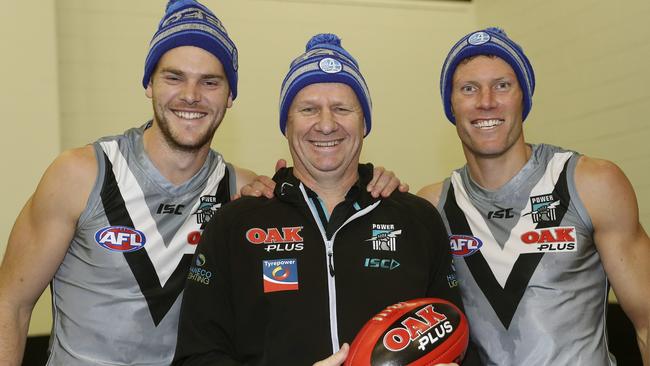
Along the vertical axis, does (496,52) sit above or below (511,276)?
above

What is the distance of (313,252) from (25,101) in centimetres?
322

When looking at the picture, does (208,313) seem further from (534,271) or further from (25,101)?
(25,101)

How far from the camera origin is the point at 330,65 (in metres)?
2.34

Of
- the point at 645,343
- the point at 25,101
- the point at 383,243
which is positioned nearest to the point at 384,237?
the point at 383,243

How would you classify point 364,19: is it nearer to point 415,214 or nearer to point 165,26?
point 165,26

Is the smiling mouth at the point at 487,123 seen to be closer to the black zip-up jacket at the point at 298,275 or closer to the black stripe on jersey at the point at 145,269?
the black zip-up jacket at the point at 298,275

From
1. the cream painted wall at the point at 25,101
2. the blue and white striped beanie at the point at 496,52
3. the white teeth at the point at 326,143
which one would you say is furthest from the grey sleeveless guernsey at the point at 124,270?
the cream painted wall at the point at 25,101

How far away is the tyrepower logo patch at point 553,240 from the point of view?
2.57 metres

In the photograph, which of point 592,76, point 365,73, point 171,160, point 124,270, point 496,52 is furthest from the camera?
point 365,73

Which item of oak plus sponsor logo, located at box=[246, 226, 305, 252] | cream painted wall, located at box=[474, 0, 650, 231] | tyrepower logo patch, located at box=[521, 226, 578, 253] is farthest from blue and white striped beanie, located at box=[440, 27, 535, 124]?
cream painted wall, located at box=[474, 0, 650, 231]

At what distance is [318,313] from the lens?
211cm

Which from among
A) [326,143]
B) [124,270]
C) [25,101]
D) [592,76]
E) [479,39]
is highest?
[479,39]

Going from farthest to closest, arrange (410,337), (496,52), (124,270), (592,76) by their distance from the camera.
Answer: (592,76) < (496,52) < (124,270) < (410,337)

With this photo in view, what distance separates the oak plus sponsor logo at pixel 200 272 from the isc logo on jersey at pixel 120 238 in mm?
438
